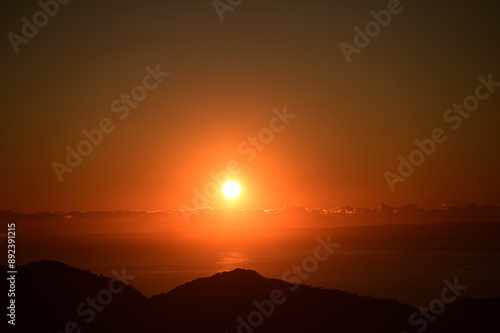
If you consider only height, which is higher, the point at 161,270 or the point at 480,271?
the point at 161,270

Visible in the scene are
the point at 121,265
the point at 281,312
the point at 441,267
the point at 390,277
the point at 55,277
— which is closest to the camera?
the point at 281,312

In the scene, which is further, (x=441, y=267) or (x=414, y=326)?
(x=441, y=267)

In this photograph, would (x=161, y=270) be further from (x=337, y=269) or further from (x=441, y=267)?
(x=441, y=267)

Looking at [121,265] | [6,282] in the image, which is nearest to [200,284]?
[6,282]

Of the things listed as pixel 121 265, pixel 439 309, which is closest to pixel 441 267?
pixel 121 265

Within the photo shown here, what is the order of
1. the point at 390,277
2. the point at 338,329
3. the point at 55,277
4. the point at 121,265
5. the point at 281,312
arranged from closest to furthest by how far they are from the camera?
1. the point at 338,329
2. the point at 281,312
3. the point at 55,277
4. the point at 390,277
5. the point at 121,265

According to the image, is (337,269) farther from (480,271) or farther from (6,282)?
(6,282)

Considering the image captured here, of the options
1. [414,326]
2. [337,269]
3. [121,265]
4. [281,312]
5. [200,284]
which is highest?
[121,265]
